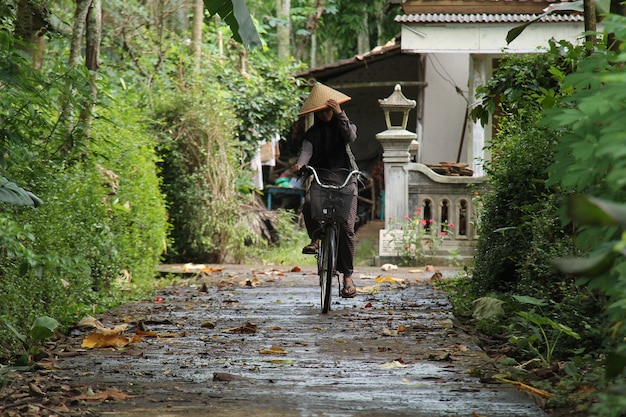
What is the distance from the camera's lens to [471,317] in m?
8.61

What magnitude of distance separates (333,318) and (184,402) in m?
3.90

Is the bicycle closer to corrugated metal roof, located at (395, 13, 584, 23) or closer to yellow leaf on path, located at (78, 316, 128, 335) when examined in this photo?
yellow leaf on path, located at (78, 316, 128, 335)

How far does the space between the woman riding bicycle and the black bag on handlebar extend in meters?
0.21

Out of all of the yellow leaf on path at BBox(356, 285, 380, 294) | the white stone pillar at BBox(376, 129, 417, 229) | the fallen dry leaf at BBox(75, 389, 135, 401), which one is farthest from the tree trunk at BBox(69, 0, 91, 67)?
the white stone pillar at BBox(376, 129, 417, 229)

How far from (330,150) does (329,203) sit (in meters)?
0.77

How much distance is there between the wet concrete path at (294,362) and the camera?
4.96 m

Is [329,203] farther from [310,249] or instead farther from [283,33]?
[283,33]

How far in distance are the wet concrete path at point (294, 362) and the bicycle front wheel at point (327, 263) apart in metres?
0.19

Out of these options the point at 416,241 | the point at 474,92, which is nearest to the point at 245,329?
the point at 416,241

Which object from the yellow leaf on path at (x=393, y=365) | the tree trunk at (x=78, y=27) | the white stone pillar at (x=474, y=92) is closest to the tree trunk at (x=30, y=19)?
the tree trunk at (x=78, y=27)

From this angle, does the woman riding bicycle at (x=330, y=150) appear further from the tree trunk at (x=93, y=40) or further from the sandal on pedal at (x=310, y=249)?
the tree trunk at (x=93, y=40)

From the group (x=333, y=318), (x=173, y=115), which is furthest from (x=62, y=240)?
(x=173, y=115)

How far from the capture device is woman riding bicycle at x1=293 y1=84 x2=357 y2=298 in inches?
381

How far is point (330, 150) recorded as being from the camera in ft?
32.7
